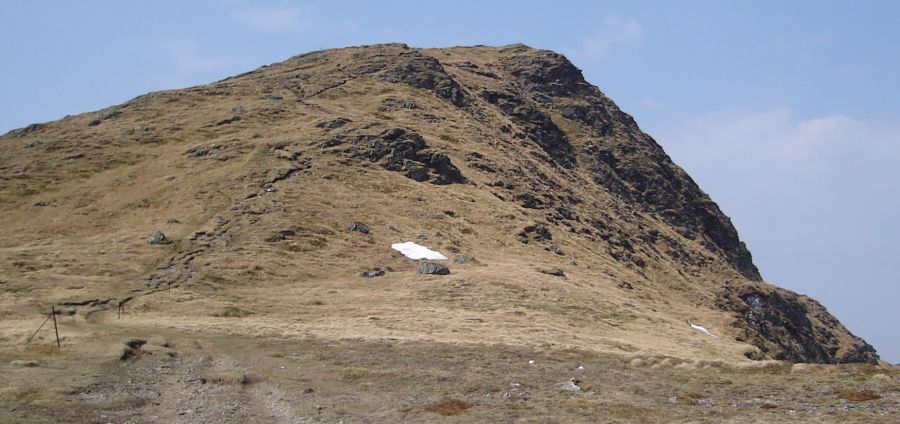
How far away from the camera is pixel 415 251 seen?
66.1 m

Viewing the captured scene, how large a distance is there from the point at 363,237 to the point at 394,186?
1396 centimetres

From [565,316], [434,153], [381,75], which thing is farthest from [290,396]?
[381,75]

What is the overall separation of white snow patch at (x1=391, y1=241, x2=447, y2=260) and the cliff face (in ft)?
7.52

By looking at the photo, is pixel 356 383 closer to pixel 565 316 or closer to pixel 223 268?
pixel 565 316

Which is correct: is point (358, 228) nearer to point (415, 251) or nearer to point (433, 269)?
point (415, 251)

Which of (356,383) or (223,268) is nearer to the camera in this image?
(356,383)

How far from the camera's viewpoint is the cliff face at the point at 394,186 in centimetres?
6725

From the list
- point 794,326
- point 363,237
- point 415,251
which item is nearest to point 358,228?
point 363,237

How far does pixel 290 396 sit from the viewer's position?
26891mm

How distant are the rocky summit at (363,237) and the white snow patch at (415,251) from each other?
70 cm

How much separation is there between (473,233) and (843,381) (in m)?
48.3

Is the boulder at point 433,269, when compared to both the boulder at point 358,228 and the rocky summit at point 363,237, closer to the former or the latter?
the rocky summit at point 363,237

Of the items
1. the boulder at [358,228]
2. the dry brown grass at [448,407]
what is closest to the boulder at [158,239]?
the boulder at [358,228]

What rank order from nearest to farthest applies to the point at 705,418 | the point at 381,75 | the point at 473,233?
the point at 705,418, the point at 473,233, the point at 381,75
